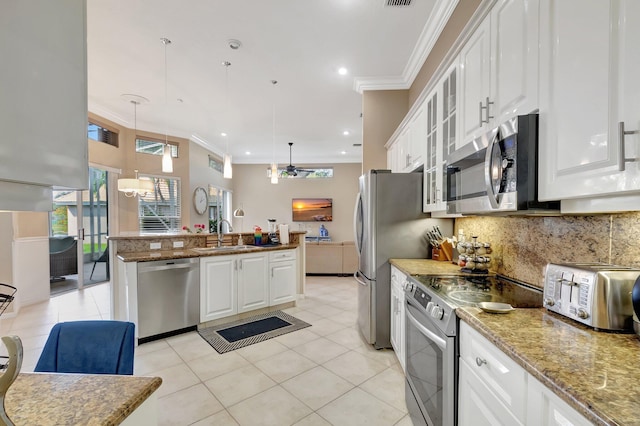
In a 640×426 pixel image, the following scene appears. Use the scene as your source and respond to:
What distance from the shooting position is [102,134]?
5348 mm

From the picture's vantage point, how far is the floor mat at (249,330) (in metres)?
3.16

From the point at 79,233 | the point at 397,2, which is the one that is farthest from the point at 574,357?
the point at 79,233

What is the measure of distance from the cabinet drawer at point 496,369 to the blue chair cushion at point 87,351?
1448 mm

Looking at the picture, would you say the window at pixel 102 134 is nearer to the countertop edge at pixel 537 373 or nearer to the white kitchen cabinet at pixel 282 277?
the white kitchen cabinet at pixel 282 277

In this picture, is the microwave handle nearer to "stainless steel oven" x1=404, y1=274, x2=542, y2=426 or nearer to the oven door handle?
"stainless steel oven" x1=404, y1=274, x2=542, y2=426

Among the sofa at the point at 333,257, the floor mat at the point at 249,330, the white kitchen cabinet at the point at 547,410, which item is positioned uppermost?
the white kitchen cabinet at the point at 547,410

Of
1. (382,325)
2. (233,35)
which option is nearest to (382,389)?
(382,325)

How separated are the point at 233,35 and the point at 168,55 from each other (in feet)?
3.05

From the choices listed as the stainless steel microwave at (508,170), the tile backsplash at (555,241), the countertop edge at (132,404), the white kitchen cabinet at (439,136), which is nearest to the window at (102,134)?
the white kitchen cabinet at (439,136)

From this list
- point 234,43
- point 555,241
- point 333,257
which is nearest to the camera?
point 555,241

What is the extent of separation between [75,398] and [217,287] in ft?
9.56

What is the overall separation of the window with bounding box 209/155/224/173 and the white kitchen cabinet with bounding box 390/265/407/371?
20.7ft

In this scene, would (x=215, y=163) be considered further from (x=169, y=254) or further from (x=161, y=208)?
(x=169, y=254)

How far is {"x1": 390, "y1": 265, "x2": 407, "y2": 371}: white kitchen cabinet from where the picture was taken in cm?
246
